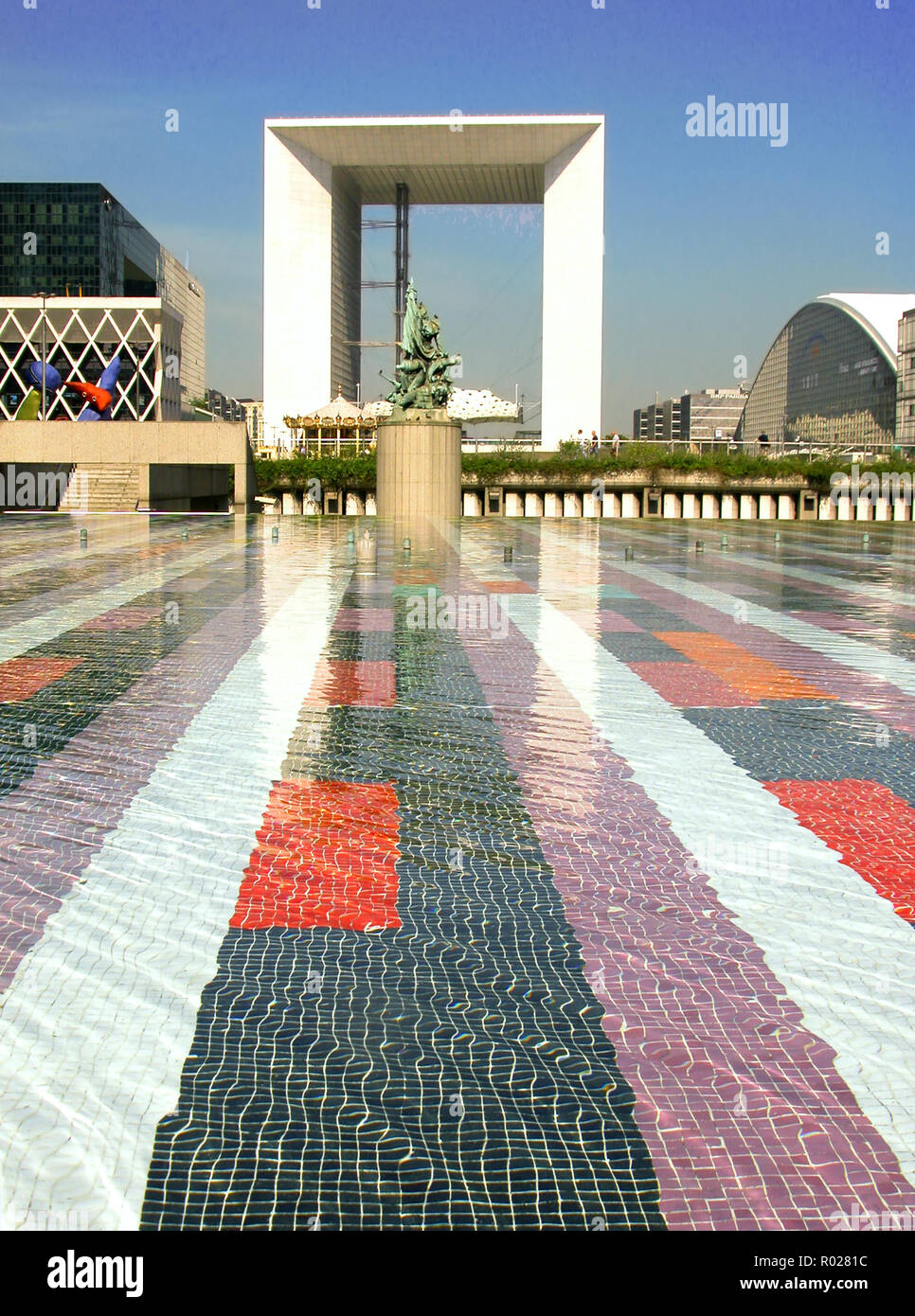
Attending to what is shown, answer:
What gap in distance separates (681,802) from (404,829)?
1.57 m

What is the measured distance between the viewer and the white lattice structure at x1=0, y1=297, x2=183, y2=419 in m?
79.8

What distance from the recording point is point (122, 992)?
14.8 feet

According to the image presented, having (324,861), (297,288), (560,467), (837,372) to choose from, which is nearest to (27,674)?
(324,861)

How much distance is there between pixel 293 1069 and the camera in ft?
13.1

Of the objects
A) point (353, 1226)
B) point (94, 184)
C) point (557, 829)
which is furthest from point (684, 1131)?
point (94, 184)

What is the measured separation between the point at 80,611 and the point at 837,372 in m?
101

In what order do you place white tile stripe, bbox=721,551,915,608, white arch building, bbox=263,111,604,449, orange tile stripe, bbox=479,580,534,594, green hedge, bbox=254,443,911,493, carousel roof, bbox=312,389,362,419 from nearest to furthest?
white tile stripe, bbox=721,551,915,608, orange tile stripe, bbox=479,580,534,594, green hedge, bbox=254,443,911,493, carousel roof, bbox=312,389,362,419, white arch building, bbox=263,111,604,449

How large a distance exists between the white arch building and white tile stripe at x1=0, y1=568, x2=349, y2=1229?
66658 mm

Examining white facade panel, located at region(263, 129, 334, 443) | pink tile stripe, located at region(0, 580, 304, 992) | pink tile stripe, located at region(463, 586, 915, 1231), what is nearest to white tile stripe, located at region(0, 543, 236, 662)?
pink tile stripe, located at region(0, 580, 304, 992)

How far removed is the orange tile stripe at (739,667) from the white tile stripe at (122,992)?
14.3 ft

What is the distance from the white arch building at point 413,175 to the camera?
71062 mm

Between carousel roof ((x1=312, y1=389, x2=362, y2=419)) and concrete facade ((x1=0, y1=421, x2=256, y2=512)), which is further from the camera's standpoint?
carousel roof ((x1=312, y1=389, x2=362, y2=419))

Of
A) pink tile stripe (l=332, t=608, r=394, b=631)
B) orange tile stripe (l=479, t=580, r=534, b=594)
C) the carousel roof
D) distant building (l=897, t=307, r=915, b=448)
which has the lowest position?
pink tile stripe (l=332, t=608, r=394, b=631)

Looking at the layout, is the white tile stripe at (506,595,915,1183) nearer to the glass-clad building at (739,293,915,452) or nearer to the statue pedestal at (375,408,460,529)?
the statue pedestal at (375,408,460,529)
